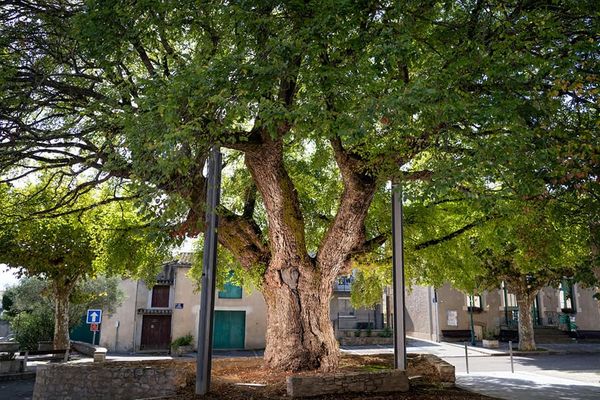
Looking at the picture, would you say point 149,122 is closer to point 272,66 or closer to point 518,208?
point 272,66

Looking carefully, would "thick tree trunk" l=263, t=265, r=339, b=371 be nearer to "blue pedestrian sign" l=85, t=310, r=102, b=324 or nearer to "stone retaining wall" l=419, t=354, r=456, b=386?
"stone retaining wall" l=419, t=354, r=456, b=386

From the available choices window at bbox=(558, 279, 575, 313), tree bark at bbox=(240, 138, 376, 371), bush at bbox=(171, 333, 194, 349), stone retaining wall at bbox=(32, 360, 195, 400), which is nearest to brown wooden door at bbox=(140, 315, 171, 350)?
bush at bbox=(171, 333, 194, 349)

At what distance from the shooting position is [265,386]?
10.2m

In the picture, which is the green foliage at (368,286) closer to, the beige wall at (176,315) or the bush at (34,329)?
the beige wall at (176,315)

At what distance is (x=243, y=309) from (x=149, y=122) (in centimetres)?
2592

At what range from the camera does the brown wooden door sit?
32281mm

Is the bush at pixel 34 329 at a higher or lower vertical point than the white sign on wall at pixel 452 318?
lower

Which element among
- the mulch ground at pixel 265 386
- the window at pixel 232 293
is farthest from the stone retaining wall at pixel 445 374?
the window at pixel 232 293

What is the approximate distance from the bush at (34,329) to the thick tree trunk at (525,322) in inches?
1053

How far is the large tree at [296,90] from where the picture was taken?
7469 mm

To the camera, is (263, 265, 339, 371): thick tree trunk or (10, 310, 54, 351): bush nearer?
(263, 265, 339, 371): thick tree trunk

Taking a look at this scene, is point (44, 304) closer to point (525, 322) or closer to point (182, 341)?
point (182, 341)

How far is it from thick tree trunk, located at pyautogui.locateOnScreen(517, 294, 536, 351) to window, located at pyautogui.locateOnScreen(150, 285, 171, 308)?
21996 millimetres

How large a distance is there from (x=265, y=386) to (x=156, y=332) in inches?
971
